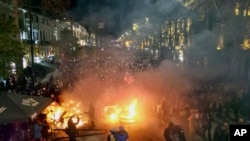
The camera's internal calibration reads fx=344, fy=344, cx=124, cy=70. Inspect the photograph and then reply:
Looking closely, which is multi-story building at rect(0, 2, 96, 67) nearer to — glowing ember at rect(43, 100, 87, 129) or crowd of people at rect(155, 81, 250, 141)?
glowing ember at rect(43, 100, 87, 129)

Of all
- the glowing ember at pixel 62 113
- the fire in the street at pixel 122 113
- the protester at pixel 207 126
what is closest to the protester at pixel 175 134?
the protester at pixel 207 126

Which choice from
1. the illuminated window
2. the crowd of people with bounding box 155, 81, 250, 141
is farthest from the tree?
the illuminated window

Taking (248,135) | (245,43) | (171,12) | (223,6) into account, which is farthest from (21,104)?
(171,12)

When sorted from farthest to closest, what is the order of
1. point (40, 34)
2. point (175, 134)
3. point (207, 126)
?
point (40, 34)
point (207, 126)
point (175, 134)

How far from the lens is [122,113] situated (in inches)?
577

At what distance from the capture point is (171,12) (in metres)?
36.3

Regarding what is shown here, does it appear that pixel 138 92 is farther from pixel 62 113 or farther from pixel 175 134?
pixel 175 134

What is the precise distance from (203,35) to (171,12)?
6.55 metres

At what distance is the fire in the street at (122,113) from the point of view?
1463 centimetres

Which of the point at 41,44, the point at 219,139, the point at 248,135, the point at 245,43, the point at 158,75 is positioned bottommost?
the point at 219,139

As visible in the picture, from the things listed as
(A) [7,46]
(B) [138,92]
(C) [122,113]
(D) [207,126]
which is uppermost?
(A) [7,46]

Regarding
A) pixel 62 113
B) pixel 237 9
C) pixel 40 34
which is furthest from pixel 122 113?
pixel 40 34

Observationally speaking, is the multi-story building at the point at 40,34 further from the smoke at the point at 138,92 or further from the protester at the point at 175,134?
the protester at the point at 175,134

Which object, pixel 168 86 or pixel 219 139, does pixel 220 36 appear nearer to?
pixel 168 86
